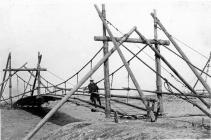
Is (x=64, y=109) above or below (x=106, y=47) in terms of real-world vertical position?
below

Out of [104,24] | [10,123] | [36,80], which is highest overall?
[104,24]

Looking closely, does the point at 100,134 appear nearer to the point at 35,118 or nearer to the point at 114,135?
the point at 114,135

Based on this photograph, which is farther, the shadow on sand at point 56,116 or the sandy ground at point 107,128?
the shadow on sand at point 56,116

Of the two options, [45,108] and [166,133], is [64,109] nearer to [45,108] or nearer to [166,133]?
[45,108]

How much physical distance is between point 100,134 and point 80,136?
0.81 meters

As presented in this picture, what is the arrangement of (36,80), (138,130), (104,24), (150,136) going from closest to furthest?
(150,136) < (138,130) < (104,24) < (36,80)

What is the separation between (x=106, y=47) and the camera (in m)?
12.3

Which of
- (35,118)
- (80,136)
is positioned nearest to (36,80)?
(35,118)

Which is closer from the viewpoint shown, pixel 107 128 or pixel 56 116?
pixel 107 128

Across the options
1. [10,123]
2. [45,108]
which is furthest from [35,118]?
[45,108]

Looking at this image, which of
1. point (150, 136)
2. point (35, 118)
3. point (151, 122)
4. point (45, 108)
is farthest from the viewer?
point (45, 108)

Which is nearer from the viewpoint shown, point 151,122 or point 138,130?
point 138,130

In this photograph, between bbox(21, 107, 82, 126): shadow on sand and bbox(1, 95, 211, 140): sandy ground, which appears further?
bbox(21, 107, 82, 126): shadow on sand

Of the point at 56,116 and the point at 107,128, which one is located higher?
the point at 107,128
